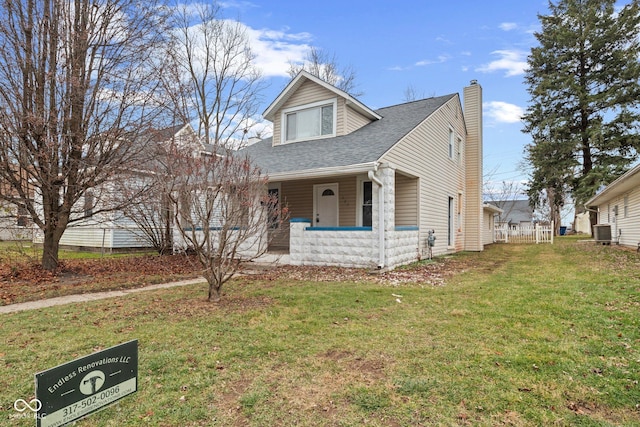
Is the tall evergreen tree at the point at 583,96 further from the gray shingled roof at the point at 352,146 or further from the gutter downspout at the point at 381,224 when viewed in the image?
the gutter downspout at the point at 381,224

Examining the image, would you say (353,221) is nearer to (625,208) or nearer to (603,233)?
(625,208)

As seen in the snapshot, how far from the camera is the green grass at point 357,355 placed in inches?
104

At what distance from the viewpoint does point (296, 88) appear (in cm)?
1375

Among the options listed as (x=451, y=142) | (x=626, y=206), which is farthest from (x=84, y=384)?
(x=626, y=206)

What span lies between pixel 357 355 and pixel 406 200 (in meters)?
8.82

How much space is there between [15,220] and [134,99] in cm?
437

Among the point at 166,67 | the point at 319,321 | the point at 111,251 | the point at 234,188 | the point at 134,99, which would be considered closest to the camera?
the point at 319,321

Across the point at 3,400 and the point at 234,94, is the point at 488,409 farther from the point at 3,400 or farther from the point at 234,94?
the point at 234,94

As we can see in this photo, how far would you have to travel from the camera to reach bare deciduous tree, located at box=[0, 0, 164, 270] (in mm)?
7797

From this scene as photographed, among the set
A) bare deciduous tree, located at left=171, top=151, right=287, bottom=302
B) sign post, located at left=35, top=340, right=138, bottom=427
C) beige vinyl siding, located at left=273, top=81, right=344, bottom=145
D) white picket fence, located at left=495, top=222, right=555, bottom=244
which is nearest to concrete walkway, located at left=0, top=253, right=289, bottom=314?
bare deciduous tree, located at left=171, top=151, right=287, bottom=302

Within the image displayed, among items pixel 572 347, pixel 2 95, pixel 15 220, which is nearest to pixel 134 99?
pixel 2 95

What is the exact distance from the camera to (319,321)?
4.85m

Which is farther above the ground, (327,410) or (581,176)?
(581,176)

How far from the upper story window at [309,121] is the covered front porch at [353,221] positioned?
5.97 ft
